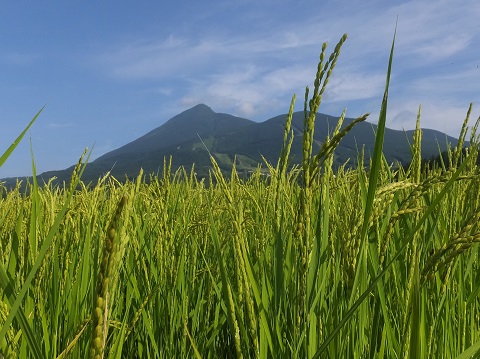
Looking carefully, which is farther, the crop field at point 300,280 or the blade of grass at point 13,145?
the blade of grass at point 13,145

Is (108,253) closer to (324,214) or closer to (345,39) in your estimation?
(345,39)

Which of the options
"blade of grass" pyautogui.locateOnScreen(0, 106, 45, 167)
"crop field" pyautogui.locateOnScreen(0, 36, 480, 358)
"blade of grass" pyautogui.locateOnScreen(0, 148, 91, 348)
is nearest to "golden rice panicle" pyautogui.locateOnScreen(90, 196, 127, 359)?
"crop field" pyautogui.locateOnScreen(0, 36, 480, 358)

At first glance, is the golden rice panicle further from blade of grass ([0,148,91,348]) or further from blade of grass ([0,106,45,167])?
blade of grass ([0,106,45,167])

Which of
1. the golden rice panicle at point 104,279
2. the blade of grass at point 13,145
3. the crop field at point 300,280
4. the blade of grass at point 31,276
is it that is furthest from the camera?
the blade of grass at point 13,145

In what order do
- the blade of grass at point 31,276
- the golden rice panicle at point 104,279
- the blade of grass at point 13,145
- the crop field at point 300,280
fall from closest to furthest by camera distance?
the golden rice panicle at point 104,279 → the blade of grass at point 31,276 → the crop field at point 300,280 → the blade of grass at point 13,145

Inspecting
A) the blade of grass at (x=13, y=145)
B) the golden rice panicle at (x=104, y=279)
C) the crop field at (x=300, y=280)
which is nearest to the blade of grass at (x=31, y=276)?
the crop field at (x=300, y=280)

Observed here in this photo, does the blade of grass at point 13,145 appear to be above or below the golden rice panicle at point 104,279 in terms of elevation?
above

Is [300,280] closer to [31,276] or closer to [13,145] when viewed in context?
[31,276]

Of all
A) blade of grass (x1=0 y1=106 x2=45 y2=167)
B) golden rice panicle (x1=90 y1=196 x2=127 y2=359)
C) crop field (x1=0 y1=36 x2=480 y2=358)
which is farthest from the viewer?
blade of grass (x1=0 y1=106 x2=45 y2=167)

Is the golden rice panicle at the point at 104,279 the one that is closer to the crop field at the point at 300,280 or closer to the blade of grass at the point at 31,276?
the crop field at the point at 300,280

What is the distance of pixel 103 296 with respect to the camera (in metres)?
0.56

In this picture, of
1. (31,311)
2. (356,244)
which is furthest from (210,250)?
(356,244)

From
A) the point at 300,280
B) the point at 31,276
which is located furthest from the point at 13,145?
the point at 300,280

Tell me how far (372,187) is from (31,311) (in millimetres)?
1282
